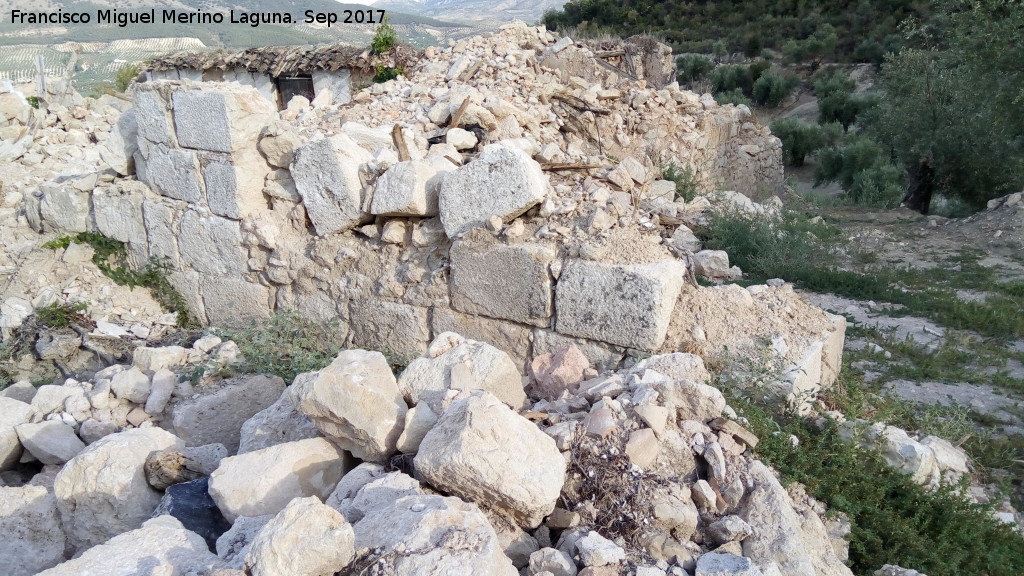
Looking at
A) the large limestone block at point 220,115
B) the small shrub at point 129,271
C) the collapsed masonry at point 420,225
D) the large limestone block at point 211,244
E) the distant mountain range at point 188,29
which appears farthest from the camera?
the distant mountain range at point 188,29

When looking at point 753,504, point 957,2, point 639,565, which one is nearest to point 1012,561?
point 753,504

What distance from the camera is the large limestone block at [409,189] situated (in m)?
4.56

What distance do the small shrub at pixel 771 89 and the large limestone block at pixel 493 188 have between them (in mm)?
21732

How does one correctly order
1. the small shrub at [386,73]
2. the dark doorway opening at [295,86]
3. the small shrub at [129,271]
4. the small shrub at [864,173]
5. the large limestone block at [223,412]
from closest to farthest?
the large limestone block at [223,412] → the small shrub at [129,271] → the small shrub at [386,73] → the dark doorway opening at [295,86] → the small shrub at [864,173]

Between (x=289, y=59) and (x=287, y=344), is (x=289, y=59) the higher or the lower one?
the higher one

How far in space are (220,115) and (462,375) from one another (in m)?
3.29

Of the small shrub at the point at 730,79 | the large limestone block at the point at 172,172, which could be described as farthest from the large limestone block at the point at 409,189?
the small shrub at the point at 730,79

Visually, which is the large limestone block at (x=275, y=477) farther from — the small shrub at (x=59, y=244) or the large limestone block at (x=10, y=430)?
the small shrub at (x=59, y=244)

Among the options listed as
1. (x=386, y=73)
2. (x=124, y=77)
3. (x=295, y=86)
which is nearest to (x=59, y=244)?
(x=386, y=73)

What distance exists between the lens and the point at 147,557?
7.10 ft

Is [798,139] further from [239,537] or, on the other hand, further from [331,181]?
[239,537]

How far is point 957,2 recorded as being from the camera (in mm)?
9875

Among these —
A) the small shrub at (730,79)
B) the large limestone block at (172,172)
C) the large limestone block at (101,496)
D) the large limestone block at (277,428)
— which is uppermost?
the small shrub at (730,79)

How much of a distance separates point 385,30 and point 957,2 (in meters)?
8.29
